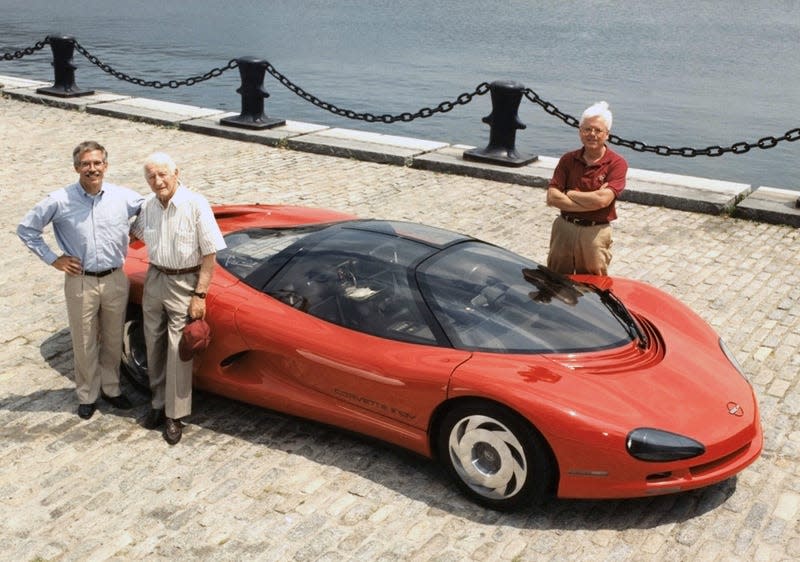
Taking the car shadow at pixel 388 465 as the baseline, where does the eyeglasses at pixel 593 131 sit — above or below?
above

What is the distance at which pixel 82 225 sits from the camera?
577 centimetres

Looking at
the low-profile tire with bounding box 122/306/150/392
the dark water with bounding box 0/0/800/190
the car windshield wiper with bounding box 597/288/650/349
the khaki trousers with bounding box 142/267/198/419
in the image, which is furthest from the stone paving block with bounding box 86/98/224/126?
the car windshield wiper with bounding box 597/288/650/349

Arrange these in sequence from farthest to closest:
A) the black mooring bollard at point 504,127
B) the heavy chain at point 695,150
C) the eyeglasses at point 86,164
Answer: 1. the black mooring bollard at point 504,127
2. the heavy chain at point 695,150
3. the eyeglasses at point 86,164

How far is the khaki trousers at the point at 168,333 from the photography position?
Answer: 18.9 feet

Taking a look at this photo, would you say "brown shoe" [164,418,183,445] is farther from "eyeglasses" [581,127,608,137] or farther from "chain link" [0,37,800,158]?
"chain link" [0,37,800,158]

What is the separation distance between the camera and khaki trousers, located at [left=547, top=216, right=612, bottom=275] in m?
6.99

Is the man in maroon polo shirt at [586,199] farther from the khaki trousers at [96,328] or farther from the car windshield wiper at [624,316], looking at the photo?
the khaki trousers at [96,328]

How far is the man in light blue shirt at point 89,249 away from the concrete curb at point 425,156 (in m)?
7.01

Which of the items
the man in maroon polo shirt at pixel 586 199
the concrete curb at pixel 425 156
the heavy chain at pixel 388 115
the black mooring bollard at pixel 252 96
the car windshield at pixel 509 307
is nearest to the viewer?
the car windshield at pixel 509 307

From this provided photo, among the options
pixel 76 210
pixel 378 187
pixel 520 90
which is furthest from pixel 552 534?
pixel 520 90

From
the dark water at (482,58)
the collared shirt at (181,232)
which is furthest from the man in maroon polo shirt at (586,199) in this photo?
the dark water at (482,58)

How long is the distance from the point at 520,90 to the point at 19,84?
10174 mm

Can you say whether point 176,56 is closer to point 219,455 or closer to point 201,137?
point 201,137

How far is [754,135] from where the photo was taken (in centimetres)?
2348
